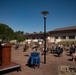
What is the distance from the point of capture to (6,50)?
6594mm

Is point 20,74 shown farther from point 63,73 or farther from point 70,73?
point 70,73

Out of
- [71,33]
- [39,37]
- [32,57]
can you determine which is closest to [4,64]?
[32,57]

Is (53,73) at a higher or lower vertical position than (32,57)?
lower

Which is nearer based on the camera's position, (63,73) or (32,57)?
(63,73)

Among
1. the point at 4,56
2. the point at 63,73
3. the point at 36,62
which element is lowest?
the point at 63,73

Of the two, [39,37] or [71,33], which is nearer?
[71,33]

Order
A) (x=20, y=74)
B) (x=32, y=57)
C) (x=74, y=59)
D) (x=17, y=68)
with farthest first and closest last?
(x=74, y=59)
(x=32, y=57)
(x=17, y=68)
(x=20, y=74)

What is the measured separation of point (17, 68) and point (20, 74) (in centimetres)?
65

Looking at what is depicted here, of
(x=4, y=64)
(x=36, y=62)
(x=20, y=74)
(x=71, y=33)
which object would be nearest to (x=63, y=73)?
(x=36, y=62)

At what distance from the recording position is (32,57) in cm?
790

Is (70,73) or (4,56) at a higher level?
(4,56)

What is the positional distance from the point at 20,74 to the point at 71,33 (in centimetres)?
2485

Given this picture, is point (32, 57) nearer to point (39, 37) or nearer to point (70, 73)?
point (70, 73)

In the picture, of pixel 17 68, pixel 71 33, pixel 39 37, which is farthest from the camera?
pixel 39 37
